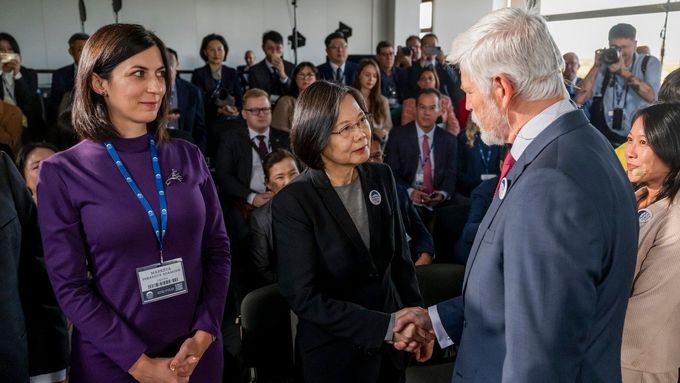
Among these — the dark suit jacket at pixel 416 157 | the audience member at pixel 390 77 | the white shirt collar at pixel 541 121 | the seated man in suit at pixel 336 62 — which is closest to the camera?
the white shirt collar at pixel 541 121

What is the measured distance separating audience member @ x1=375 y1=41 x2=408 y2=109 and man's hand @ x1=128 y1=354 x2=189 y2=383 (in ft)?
14.9

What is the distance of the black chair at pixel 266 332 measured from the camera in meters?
1.99

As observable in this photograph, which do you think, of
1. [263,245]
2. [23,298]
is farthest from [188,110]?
[23,298]

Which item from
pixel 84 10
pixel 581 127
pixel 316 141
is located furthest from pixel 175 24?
pixel 581 127

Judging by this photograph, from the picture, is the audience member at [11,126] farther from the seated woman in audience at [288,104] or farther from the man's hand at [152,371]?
the man's hand at [152,371]

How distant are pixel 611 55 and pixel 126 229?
162 inches

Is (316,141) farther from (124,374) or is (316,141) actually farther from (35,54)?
(35,54)

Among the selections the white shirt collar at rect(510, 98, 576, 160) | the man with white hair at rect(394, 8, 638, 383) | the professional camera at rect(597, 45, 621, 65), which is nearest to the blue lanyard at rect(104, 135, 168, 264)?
the man with white hair at rect(394, 8, 638, 383)

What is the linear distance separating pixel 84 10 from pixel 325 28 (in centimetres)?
394

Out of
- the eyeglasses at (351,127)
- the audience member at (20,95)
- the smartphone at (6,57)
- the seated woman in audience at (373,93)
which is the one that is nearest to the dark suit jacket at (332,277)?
the eyeglasses at (351,127)

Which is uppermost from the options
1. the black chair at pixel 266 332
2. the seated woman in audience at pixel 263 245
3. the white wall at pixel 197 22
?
the white wall at pixel 197 22

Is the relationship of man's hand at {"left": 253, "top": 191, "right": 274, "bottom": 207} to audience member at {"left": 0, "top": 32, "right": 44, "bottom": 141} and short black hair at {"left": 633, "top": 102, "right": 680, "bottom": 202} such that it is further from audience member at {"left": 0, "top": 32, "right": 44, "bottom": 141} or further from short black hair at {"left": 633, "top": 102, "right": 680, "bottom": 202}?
audience member at {"left": 0, "top": 32, "right": 44, "bottom": 141}

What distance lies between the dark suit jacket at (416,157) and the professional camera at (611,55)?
1382 mm

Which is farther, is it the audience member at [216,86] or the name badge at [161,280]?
the audience member at [216,86]
